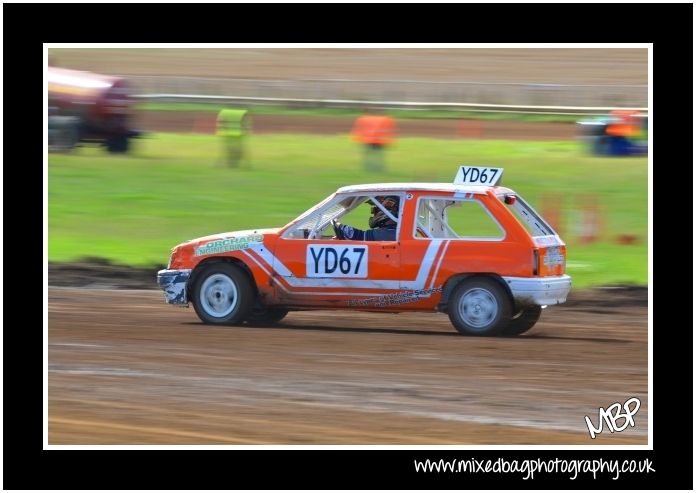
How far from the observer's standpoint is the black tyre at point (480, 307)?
37.3ft

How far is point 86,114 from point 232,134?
3591 millimetres

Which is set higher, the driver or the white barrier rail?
the white barrier rail

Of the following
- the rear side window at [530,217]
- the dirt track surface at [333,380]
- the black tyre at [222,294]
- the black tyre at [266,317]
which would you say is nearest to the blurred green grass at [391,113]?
the dirt track surface at [333,380]

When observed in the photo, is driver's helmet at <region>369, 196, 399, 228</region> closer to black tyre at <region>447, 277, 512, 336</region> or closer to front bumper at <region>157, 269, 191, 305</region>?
black tyre at <region>447, 277, 512, 336</region>

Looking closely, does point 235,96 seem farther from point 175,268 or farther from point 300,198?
point 175,268

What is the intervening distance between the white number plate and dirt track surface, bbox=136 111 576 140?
16.1m

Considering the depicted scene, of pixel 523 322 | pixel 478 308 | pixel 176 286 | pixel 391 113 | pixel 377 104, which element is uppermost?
pixel 377 104

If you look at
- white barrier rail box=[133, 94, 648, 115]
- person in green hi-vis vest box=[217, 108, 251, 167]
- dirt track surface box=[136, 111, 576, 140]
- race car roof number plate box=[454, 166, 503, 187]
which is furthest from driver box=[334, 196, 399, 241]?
white barrier rail box=[133, 94, 648, 115]

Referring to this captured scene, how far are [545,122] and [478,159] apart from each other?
4.74m

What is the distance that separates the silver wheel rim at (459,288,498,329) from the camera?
449 inches

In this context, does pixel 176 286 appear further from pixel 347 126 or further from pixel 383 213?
pixel 347 126

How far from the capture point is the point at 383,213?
11.9 m

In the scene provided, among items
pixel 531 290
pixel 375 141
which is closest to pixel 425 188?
pixel 531 290

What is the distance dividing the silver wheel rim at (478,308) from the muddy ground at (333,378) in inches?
9.3
